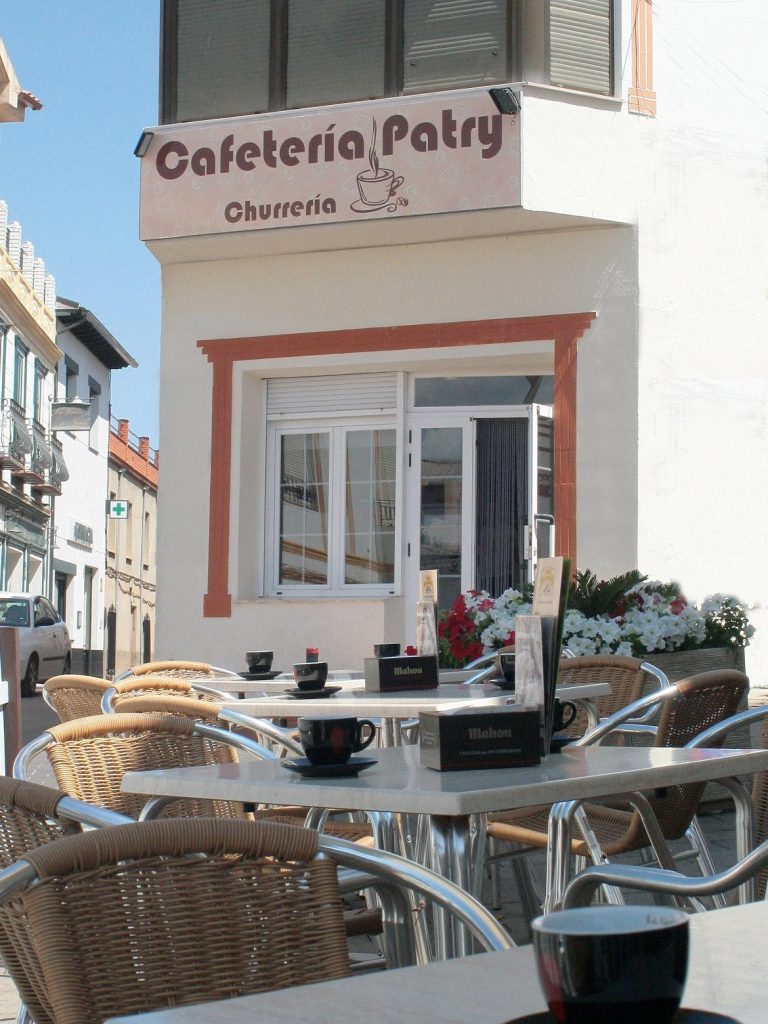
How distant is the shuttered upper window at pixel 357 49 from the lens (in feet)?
32.2

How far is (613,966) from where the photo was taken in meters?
0.82

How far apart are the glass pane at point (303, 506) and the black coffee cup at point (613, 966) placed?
971cm

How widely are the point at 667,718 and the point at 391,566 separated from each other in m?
6.91

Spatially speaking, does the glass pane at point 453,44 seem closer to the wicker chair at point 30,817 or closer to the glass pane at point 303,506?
the glass pane at point 303,506

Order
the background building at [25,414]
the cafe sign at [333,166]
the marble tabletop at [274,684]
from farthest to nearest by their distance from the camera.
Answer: the background building at [25,414]
the cafe sign at [333,166]
the marble tabletop at [274,684]

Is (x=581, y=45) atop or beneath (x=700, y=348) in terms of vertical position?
atop

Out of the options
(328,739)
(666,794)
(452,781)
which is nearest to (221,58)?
(666,794)

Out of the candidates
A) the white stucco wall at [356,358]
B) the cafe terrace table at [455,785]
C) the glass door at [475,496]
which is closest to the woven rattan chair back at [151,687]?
the cafe terrace table at [455,785]

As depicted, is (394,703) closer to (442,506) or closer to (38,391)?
(442,506)

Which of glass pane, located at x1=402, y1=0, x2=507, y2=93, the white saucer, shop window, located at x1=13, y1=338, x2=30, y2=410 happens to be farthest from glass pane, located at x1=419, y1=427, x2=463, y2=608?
shop window, located at x1=13, y1=338, x2=30, y2=410

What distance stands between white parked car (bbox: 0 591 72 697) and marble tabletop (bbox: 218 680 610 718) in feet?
62.1

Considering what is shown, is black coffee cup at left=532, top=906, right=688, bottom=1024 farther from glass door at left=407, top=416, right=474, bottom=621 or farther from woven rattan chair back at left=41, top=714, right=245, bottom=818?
glass door at left=407, top=416, right=474, bottom=621

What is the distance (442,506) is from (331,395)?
3.83ft

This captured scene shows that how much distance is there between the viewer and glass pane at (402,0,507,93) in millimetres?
9828
